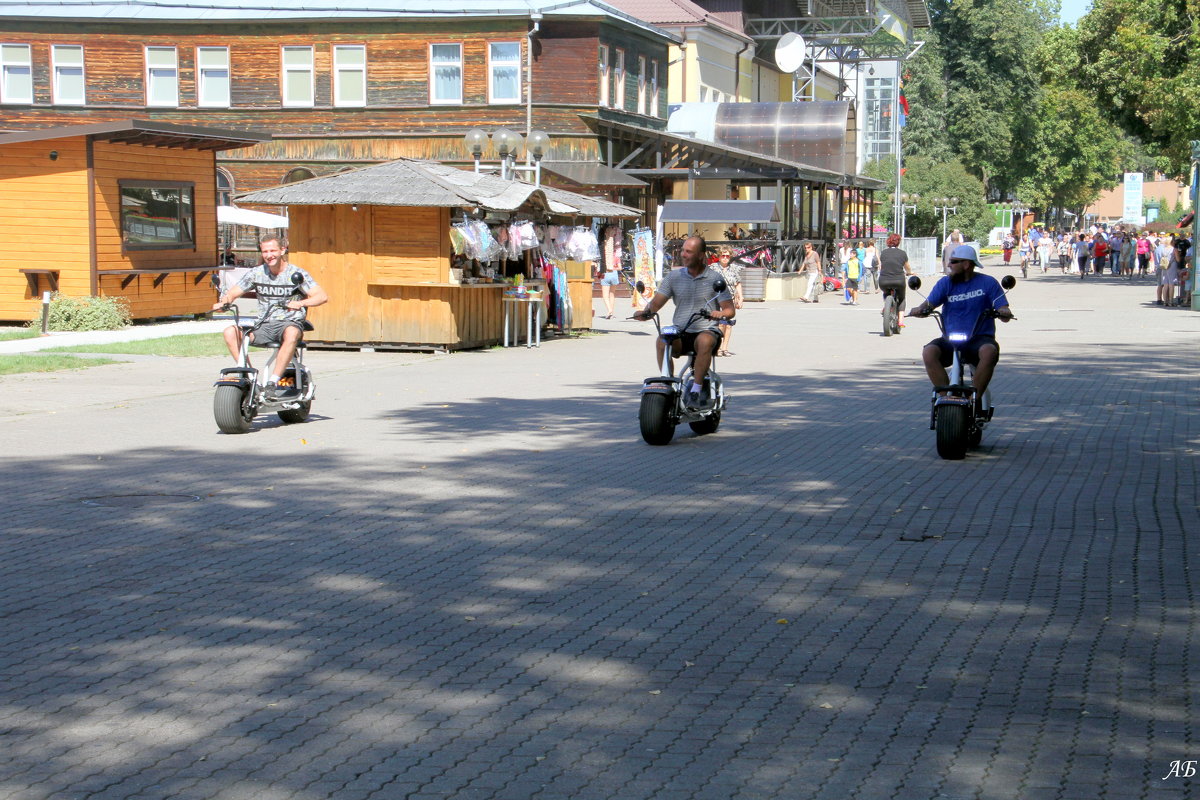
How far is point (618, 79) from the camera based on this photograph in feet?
142

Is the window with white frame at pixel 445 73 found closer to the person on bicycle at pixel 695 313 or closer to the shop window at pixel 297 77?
the shop window at pixel 297 77

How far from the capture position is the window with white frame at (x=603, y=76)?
41344 mm

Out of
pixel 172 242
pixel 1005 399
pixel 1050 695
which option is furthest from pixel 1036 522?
pixel 172 242

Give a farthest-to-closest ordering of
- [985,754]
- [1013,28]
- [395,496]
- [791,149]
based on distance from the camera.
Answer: [1013,28] < [791,149] < [395,496] < [985,754]

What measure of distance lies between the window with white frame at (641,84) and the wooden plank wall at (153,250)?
18.4 m

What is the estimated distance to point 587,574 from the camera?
7.51 metres

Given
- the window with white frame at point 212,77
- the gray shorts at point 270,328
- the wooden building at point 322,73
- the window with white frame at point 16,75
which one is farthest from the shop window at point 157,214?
the window with white frame at point 16,75

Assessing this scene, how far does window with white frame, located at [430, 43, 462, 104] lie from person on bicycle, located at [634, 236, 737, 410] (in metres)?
29.3

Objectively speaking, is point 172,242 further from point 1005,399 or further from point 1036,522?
point 1036,522

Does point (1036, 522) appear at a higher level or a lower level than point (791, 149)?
lower

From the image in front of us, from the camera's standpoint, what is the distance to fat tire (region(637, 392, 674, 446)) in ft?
40.4

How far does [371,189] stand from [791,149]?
94.7 feet

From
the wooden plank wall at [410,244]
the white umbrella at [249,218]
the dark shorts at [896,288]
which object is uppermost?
the white umbrella at [249,218]

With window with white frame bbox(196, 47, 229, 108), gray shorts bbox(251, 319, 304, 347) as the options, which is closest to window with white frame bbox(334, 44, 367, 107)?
window with white frame bbox(196, 47, 229, 108)
